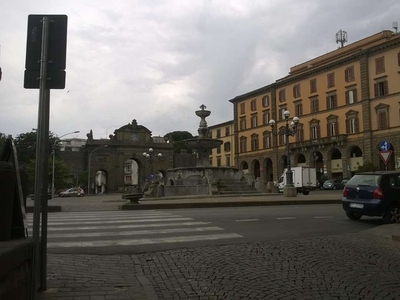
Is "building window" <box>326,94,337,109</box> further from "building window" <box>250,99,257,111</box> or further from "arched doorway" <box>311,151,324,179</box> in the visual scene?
"building window" <box>250,99,257,111</box>

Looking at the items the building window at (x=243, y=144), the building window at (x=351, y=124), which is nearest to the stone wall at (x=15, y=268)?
the building window at (x=351, y=124)

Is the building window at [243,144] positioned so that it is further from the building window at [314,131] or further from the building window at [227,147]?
the building window at [314,131]

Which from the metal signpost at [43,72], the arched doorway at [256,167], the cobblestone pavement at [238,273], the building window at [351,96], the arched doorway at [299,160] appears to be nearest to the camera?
the metal signpost at [43,72]

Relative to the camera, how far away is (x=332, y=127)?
212 ft

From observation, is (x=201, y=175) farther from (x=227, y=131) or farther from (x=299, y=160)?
(x=227, y=131)

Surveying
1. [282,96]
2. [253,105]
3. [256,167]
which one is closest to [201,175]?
[282,96]

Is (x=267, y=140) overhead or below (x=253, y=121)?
below

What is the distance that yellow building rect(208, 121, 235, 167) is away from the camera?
300ft

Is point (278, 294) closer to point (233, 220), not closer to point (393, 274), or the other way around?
point (393, 274)

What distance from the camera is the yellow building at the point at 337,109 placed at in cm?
5547

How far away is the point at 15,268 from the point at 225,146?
90.6 m

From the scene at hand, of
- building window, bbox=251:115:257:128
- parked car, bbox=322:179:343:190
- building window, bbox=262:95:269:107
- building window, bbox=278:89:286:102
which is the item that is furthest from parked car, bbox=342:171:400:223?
building window, bbox=251:115:257:128

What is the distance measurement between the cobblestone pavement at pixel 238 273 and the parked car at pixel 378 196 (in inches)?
152

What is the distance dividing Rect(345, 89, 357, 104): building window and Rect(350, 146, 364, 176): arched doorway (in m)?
7.09
